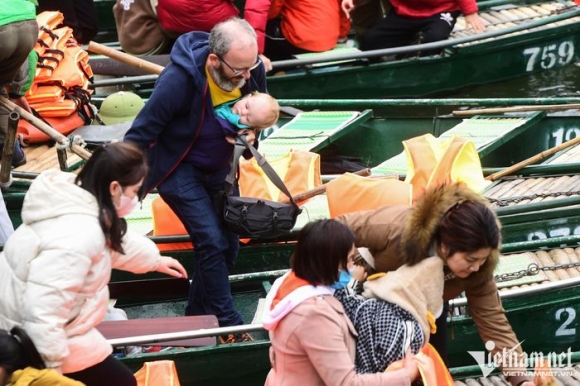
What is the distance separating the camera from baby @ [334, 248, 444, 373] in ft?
12.8

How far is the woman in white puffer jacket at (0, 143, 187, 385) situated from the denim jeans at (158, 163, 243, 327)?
1.28m

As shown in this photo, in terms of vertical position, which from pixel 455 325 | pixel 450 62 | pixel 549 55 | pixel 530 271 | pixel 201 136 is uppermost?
pixel 201 136

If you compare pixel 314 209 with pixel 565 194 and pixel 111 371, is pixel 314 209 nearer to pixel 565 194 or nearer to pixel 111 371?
pixel 565 194

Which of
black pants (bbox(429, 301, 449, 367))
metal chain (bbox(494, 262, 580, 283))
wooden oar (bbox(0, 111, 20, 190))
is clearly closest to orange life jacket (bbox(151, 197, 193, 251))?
wooden oar (bbox(0, 111, 20, 190))

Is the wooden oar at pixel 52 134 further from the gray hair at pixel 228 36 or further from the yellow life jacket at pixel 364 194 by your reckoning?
the yellow life jacket at pixel 364 194

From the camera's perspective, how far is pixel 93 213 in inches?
154

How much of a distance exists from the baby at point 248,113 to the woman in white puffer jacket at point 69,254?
1.23 meters

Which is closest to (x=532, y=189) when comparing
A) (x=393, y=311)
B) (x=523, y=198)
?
(x=523, y=198)

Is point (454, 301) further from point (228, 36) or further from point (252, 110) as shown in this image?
point (228, 36)

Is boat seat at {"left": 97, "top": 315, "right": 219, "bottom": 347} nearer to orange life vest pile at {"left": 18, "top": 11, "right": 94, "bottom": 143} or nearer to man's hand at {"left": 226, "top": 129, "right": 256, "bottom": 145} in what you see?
man's hand at {"left": 226, "top": 129, "right": 256, "bottom": 145}

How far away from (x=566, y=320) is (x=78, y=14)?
5.68 meters

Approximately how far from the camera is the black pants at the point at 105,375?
4.19m

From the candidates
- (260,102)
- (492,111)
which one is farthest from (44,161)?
(492,111)

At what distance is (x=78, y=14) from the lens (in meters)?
9.77
